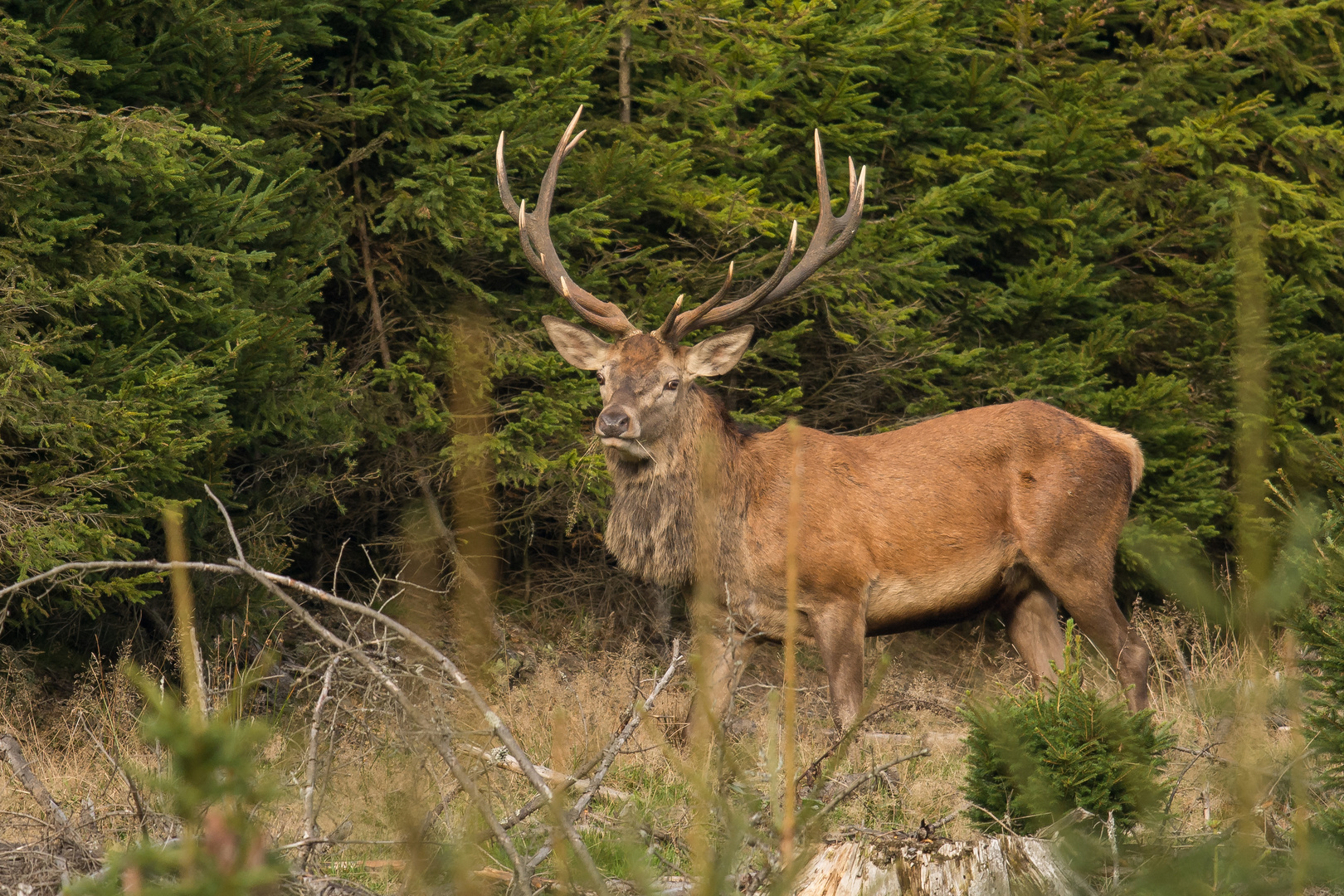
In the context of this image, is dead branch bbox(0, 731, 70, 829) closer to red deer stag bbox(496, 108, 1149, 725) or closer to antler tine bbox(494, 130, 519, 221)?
red deer stag bbox(496, 108, 1149, 725)

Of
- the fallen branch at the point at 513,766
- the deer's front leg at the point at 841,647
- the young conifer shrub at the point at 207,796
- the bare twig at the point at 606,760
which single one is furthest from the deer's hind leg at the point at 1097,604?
the young conifer shrub at the point at 207,796

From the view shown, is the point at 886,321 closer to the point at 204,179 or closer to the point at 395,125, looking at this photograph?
the point at 395,125

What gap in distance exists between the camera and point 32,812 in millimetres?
4117

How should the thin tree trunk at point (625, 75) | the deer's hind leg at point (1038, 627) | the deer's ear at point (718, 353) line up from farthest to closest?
1. the thin tree trunk at point (625, 75)
2. the deer's hind leg at point (1038, 627)
3. the deer's ear at point (718, 353)

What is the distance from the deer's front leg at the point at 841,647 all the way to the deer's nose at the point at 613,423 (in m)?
1.23

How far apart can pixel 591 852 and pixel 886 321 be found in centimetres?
475

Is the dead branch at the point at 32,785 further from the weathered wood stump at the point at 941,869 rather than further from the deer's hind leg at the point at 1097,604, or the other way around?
the deer's hind leg at the point at 1097,604

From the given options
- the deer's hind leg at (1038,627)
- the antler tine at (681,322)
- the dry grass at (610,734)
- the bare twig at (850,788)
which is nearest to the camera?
the bare twig at (850,788)

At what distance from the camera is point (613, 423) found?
5793mm

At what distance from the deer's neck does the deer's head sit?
0.27 feet

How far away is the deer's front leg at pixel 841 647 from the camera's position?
5.88 meters

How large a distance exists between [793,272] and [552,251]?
1257 millimetres

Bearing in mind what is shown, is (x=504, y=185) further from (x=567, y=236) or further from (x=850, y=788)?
(x=850, y=788)

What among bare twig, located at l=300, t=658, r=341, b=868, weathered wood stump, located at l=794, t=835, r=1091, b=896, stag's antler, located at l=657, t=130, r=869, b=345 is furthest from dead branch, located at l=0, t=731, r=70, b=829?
stag's antler, located at l=657, t=130, r=869, b=345
